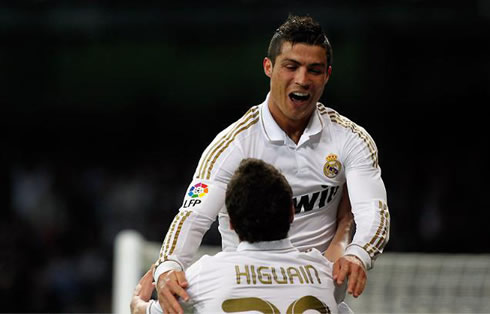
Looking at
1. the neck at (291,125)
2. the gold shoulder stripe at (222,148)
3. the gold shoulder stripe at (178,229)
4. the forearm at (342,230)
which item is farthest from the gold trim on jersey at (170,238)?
the forearm at (342,230)

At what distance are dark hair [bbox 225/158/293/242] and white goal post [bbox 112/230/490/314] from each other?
3.73 metres

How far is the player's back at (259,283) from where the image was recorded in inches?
124

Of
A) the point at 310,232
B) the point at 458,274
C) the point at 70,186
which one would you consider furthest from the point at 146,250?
the point at 70,186

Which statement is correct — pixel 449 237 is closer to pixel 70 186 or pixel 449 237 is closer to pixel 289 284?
pixel 70 186

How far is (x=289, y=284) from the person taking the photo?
10.4 ft

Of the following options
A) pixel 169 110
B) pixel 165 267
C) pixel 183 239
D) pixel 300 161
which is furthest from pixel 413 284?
pixel 169 110

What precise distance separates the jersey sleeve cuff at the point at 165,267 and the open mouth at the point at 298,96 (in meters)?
0.80

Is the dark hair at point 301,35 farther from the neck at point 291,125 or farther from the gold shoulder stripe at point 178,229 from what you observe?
the gold shoulder stripe at point 178,229

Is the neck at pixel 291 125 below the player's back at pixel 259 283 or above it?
above

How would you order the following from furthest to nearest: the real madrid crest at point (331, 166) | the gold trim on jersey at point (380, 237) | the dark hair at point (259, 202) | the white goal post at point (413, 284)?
the white goal post at point (413, 284), the real madrid crest at point (331, 166), the gold trim on jersey at point (380, 237), the dark hair at point (259, 202)

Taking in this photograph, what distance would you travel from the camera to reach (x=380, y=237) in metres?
3.58

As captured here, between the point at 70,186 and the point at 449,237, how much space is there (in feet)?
16.6

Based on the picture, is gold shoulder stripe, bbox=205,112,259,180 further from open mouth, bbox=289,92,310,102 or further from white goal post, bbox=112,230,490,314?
white goal post, bbox=112,230,490,314

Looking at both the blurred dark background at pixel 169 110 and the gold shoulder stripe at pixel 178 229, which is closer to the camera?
the gold shoulder stripe at pixel 178 229
